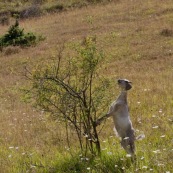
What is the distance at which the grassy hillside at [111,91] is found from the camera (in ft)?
21.5

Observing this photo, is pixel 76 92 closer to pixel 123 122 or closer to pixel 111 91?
pixel 111 91

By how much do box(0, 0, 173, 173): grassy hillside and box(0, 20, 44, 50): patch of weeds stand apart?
79 cm

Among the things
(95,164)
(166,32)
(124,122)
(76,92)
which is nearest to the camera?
(124,122)

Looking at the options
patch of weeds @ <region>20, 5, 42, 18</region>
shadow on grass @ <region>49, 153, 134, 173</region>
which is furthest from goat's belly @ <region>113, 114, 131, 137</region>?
patch of weeds @ <region>20, 5, 42, 18</region>

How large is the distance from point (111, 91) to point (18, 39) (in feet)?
62.8

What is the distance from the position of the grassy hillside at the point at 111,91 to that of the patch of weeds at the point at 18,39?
2.59ft

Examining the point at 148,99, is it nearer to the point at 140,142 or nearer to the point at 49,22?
the point at 140,142

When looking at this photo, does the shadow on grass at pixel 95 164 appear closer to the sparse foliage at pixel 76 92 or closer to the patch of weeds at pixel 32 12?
the sparse foliage at pixel 76 92

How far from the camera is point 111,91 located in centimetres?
700

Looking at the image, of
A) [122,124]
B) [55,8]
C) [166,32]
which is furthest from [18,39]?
[122,124]

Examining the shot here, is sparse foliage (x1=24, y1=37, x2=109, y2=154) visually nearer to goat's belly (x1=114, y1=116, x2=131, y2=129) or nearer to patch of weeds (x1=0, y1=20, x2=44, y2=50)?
goat's belly (x1=114, y1=116, x2=131, y2=129)

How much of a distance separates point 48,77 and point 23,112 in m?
5.36

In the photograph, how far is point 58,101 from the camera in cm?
672

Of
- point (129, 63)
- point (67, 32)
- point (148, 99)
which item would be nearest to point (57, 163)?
point (148, 99)
